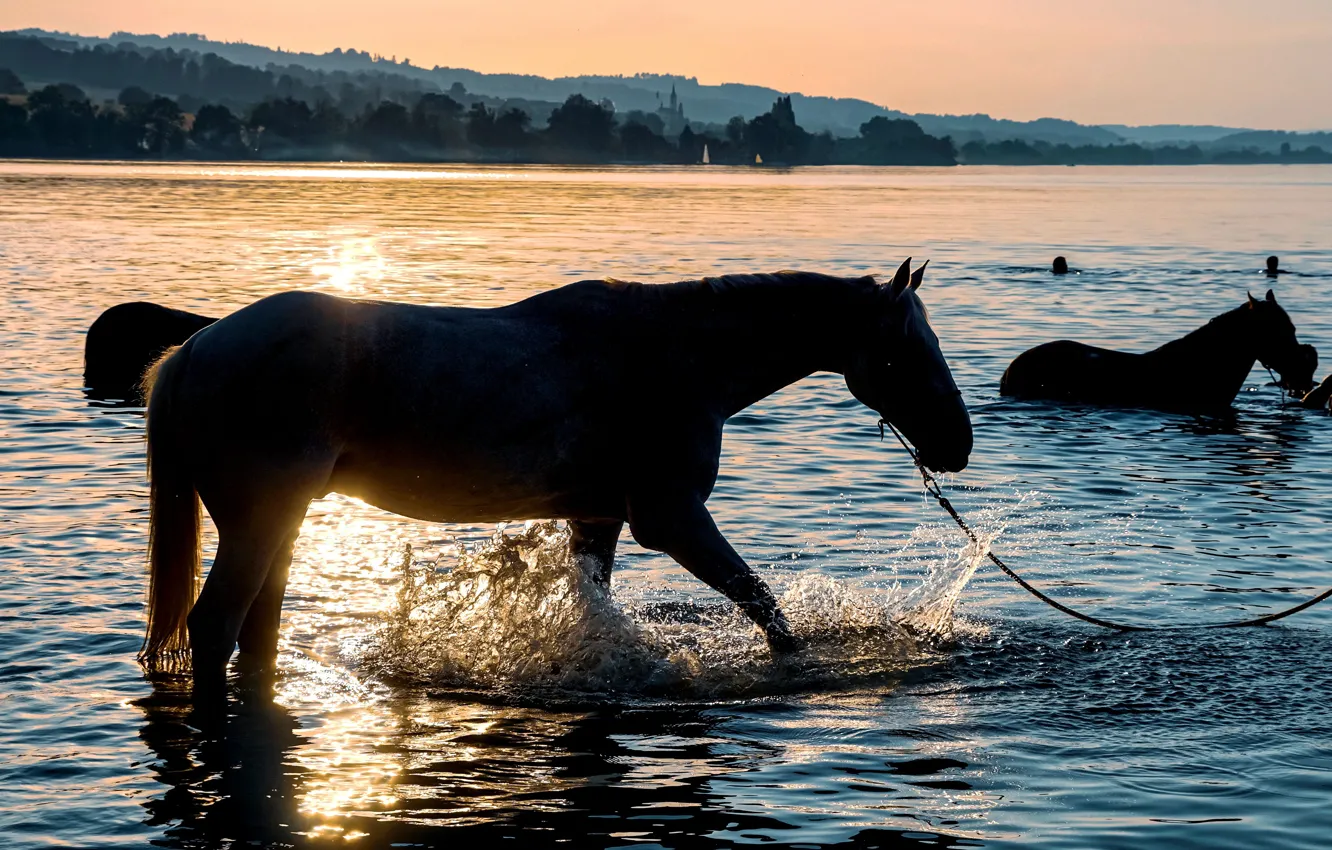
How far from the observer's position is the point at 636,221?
222ft

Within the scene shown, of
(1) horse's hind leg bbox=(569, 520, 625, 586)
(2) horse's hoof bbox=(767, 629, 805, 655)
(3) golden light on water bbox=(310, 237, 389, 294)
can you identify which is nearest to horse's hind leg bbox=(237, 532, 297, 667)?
(1) horse's hind leg bbox=(569, 520, 625, 586)

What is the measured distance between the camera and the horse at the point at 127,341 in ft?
65.6

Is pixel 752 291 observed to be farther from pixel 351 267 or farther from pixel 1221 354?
pixel 351 267

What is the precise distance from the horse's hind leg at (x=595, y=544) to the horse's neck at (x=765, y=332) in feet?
3.23

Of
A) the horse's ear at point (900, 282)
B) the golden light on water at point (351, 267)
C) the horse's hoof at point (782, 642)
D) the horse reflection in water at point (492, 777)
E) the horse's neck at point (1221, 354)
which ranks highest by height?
the horse's ear at point (900, 282)

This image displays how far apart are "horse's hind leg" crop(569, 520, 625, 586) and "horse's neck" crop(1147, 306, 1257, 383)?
40.7ft

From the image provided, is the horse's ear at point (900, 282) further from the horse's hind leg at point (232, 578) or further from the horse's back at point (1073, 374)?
the horse's back at point (1073, 374)

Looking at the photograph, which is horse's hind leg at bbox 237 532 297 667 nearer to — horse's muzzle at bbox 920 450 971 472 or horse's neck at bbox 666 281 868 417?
horse's neck at bbox 666 281 868 417

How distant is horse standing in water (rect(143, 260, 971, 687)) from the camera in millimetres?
7496

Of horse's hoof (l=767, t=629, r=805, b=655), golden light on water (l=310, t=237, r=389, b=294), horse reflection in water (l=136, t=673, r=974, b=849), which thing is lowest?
horse reflection in water (l=136, t=673, r=974, b=849)

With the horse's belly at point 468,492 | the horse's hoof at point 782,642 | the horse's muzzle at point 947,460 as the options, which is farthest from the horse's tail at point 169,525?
the horse's muzzle at point 947,460

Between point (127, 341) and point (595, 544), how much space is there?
1328 cm

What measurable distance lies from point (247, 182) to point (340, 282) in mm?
96191

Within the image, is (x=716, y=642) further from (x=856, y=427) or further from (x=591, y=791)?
(x=856, y=427)
